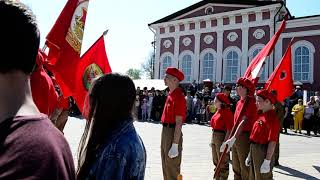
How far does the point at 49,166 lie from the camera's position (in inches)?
43.1

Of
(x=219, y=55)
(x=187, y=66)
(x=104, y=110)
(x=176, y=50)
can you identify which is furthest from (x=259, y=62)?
(x=176, y=50)

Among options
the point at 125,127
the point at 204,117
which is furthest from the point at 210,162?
the point at 204,117

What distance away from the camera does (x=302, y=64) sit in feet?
90.9

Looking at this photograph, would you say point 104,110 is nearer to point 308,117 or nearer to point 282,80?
point 282,80

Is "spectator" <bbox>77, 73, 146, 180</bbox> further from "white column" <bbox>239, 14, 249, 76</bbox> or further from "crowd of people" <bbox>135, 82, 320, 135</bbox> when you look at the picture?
"white column" <bbox>239, 14, 249, 76</bbox>

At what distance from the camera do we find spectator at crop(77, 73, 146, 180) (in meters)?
2.23

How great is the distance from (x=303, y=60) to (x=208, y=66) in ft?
25.1

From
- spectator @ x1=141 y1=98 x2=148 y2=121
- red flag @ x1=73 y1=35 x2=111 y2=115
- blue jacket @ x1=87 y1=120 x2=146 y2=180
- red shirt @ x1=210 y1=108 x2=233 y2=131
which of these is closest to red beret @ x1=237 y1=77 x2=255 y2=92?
red shirt @ x1=210 y1=108 x2=233 y2=131

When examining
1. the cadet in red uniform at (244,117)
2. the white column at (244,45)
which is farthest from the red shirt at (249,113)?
the white column at (244,45)

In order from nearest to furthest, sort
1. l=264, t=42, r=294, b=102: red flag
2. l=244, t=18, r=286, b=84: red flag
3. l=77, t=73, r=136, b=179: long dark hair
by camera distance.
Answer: l=77, t=73, r=136, b=179: long dark hair < l=244, t=18, r=286, b=84: red flag < l=264, t=42, r=294, b=102: red flag

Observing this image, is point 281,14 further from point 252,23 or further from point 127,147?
point 127,147

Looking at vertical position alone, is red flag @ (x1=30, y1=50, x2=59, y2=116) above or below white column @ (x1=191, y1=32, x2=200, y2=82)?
below

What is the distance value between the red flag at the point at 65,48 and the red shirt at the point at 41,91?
1429 mm

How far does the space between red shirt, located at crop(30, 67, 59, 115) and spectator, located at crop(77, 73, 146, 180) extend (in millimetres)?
1248
